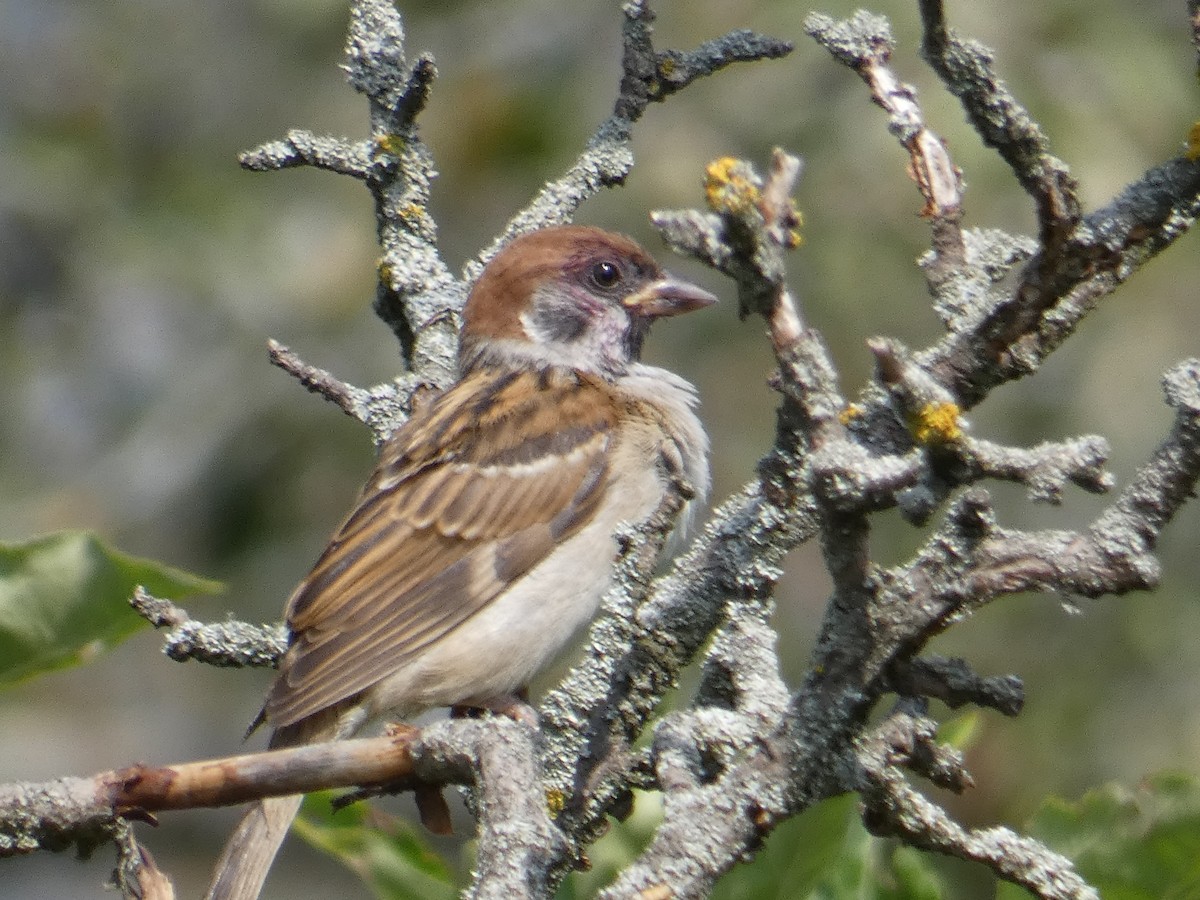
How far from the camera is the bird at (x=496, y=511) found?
347 cm

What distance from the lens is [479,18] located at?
669 centimetres

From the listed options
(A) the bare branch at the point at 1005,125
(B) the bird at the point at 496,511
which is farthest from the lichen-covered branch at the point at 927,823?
(B) the bird at the point at 496,511

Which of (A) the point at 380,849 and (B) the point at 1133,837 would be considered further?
(A) the point at 380,849

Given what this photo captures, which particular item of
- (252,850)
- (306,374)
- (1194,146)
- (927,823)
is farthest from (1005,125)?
(252,850)

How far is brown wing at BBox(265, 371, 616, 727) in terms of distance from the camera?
357cm

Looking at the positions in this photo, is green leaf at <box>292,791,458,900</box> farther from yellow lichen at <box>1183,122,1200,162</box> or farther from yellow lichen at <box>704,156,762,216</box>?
yellow lichen at <box>1183,122,1200,162</box>

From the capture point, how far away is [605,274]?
438 cm

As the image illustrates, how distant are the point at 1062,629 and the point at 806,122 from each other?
2120 mm

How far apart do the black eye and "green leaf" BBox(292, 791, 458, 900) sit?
179cm

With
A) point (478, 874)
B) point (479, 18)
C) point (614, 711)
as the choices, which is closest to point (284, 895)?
point (479, 18)

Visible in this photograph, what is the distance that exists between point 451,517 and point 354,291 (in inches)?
113

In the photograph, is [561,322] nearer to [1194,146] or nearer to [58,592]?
[58,592]

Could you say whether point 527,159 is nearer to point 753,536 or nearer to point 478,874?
point 753,536

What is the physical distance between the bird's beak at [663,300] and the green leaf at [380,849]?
181 centimetres
